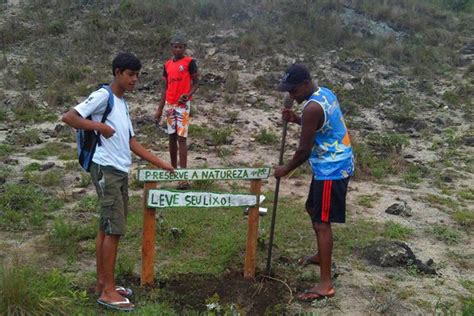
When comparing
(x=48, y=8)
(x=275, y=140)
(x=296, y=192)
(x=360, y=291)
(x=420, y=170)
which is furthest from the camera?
(x=48, y=8)

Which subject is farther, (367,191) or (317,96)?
(367,191)

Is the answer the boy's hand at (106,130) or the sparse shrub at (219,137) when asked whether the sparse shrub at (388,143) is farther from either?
the boy's hand at (106,130)

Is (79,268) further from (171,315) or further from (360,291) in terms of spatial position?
(360,291)

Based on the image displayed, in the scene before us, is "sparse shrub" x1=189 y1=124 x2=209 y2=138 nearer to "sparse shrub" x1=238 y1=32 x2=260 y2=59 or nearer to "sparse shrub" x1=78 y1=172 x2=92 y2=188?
"sparse shrub" x1=78 y1=172 x2=92 y2=188

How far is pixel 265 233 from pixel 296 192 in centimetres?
163

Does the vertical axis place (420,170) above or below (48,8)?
below

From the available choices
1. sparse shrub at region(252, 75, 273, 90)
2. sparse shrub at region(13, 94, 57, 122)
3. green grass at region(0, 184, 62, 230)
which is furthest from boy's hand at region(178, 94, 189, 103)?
sparse shrub at region(252, 75, 273, 90)

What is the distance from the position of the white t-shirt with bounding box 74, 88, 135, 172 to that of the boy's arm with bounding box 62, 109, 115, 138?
4 cm

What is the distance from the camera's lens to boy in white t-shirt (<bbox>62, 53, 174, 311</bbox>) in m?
3.43

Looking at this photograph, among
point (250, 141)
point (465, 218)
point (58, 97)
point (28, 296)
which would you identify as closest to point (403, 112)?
point (250, 141)

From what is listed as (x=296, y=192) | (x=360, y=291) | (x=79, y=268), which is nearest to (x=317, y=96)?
(x=360, y=291)

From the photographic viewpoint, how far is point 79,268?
433 centimetres

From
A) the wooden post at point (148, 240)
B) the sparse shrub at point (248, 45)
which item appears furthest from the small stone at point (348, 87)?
the wooden post at point (148, 240)

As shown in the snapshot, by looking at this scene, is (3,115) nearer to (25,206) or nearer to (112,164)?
(25,206)
